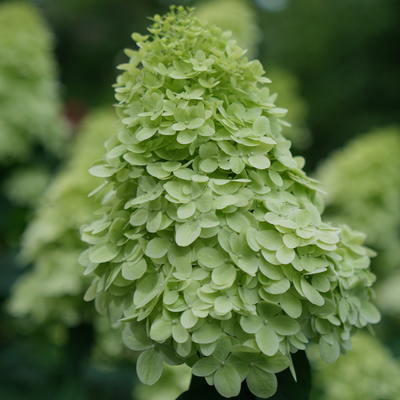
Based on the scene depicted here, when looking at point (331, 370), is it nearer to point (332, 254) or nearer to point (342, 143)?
point (332, 254)

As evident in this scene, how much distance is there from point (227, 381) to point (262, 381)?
45 mm

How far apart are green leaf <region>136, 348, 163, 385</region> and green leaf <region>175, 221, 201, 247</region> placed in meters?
0.15

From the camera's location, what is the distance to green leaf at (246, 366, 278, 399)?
0.50 metres

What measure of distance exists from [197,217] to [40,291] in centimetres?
87

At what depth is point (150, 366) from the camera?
0.53 meters

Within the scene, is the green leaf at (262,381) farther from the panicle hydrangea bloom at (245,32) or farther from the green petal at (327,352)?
the panicle hydrangea bloom at (245,32)

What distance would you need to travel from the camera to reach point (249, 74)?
0.61 m

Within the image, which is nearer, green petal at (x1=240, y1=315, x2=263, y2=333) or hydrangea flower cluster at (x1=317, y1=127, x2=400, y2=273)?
green petal at (x1=240, y1=315, x2=263, y2=333)

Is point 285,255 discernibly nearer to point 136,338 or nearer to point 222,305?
point 222,305

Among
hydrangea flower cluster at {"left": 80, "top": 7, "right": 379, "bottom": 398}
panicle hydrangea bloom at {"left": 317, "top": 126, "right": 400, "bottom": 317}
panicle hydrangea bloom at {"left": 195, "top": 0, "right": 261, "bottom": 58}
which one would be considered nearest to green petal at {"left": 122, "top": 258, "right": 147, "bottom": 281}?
hydrangea flower cluster at {"left": 80, "top": 7, "right": 379, "bottom": 398}

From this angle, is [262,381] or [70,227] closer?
[262,381]

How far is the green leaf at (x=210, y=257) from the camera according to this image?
51 centimetres

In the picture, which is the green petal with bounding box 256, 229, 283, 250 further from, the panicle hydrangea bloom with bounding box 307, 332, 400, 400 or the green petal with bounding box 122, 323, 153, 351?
the panicle hydrangea bloom with bounding box 307, 332, 400, 400

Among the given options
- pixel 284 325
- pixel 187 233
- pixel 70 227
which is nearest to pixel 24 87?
pixel 70 227
